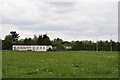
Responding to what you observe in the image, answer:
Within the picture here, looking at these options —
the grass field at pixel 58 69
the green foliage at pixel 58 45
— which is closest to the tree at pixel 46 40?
the green foliage at pixel 58 45

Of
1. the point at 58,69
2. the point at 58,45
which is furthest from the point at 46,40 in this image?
the point at 58,69

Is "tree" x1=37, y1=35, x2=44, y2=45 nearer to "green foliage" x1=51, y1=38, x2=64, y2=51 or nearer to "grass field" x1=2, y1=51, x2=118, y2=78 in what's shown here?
"green foliage" x1=51, y1=38, x2=64, y2=51

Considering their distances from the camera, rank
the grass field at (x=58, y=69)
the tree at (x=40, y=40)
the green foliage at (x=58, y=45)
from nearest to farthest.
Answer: the grass field at (x=58, y=69) < the green foliage at (x=58, y=45) < the tree at (x=40, y=40)

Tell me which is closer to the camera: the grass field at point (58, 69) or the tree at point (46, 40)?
the grass field at point (58, 69)

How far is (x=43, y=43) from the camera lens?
285 feet

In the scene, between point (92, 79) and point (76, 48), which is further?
point (76, 48)

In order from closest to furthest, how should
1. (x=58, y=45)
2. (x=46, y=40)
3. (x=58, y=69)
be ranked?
(x=58, y=69) → (x=46, y=40) → (x=58, y=45)

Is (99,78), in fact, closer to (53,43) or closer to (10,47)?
(10,47)

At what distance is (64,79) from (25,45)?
7096 cm

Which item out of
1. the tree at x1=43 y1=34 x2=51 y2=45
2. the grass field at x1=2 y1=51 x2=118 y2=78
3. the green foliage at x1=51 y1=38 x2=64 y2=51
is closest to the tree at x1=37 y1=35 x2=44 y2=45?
the tree at x1=43 y1=34 x2=51 y2=45

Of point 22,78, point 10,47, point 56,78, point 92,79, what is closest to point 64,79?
point 56,78

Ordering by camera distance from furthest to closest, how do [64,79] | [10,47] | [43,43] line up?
[43,43] → [10,47] → [64,79]

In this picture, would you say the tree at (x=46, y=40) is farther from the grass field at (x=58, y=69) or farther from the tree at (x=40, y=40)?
the grass field at (x=58, y=69)

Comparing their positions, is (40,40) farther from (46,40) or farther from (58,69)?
(58,69)
